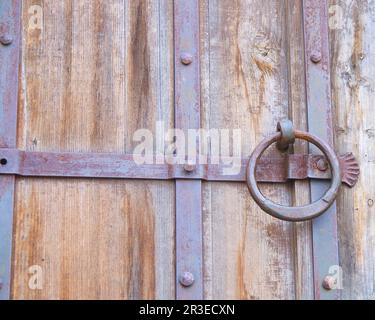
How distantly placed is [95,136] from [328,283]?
0.45m

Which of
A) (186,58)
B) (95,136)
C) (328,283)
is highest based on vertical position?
(186,58)

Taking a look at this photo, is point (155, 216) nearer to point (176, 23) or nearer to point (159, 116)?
point (159, 116)

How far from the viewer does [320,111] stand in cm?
144

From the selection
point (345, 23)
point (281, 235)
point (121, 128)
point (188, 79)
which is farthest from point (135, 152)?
point (345, 23)

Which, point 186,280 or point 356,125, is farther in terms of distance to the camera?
point 356,125

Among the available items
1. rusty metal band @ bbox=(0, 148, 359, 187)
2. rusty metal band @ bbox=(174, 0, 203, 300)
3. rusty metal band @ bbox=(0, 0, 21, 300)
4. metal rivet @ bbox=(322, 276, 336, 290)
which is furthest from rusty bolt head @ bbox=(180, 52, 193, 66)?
metal rivet @ bbox=(322, 276, 336, 290)

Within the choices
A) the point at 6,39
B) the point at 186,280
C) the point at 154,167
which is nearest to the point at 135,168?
the point at 154,167

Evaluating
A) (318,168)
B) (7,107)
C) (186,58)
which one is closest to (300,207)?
(318,168)

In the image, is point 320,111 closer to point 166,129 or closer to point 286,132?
point 286,132

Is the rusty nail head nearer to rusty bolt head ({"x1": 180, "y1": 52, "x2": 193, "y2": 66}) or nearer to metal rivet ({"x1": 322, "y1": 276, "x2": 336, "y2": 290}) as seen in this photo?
rusty bolt head ({"x1": 180, "y1": 52, "x2": 193, "y2": 66})

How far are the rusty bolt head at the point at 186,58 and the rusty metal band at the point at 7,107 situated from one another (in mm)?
273

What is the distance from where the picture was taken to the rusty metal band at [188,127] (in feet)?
4.45

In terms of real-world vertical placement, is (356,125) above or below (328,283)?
above

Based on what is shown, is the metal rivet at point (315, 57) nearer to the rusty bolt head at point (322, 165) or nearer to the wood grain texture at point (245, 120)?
the wood grain texture at point (245, 120)
